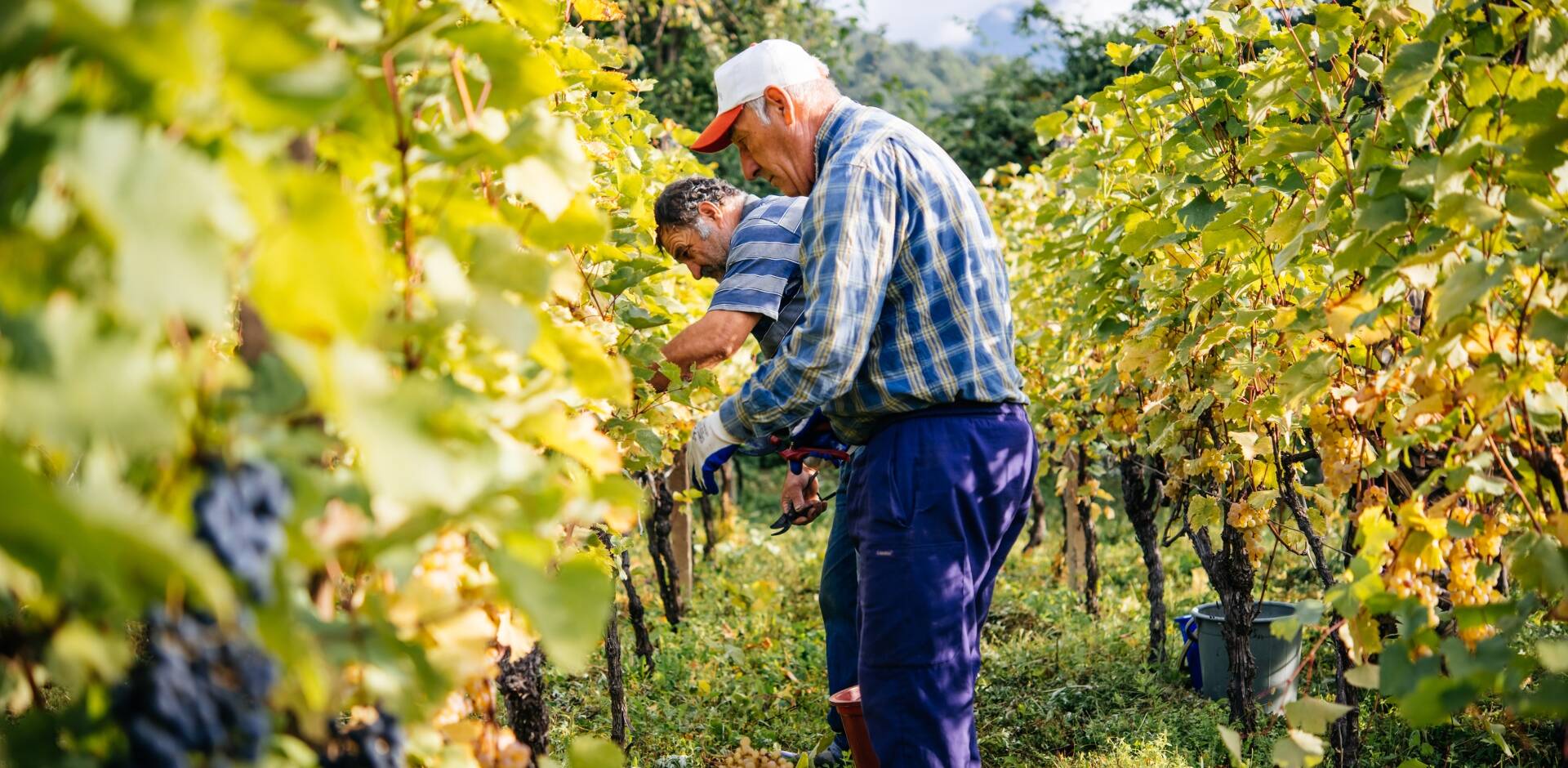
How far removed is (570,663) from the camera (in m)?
0.70

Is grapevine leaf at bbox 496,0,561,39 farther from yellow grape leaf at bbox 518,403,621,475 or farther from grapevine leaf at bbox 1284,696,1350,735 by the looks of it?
grapevine leaf at bbox 1284,696,1350,735

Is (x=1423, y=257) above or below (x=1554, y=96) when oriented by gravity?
below

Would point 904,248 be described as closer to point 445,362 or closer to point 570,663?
point 445,362

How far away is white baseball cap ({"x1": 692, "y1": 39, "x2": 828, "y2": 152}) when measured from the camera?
7.50ft

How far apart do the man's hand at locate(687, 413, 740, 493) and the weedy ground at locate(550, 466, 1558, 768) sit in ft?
3.60

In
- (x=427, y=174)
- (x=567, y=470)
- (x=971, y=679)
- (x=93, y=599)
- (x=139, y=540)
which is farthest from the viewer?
(x=971, y=679)

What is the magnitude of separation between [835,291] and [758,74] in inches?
24.1

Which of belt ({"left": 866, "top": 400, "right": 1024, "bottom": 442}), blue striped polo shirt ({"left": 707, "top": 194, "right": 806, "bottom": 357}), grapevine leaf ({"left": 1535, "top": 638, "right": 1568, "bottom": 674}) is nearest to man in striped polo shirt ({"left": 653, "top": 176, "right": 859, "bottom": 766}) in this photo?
blue striped polo shirt ({"left": 707, "top": 194, "right": 806, "bottom": 357})

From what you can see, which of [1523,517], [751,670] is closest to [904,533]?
[1523,517]

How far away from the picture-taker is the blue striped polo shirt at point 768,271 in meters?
2.51

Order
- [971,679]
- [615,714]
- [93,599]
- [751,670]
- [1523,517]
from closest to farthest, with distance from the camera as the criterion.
→ [93,599] → [1523,517] → [971,679] → [615,714] → [751,670]

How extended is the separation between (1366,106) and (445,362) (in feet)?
7.17

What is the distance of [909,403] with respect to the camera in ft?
6.89

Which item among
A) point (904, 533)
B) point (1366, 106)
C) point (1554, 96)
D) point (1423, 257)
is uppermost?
point (1366, 106)
